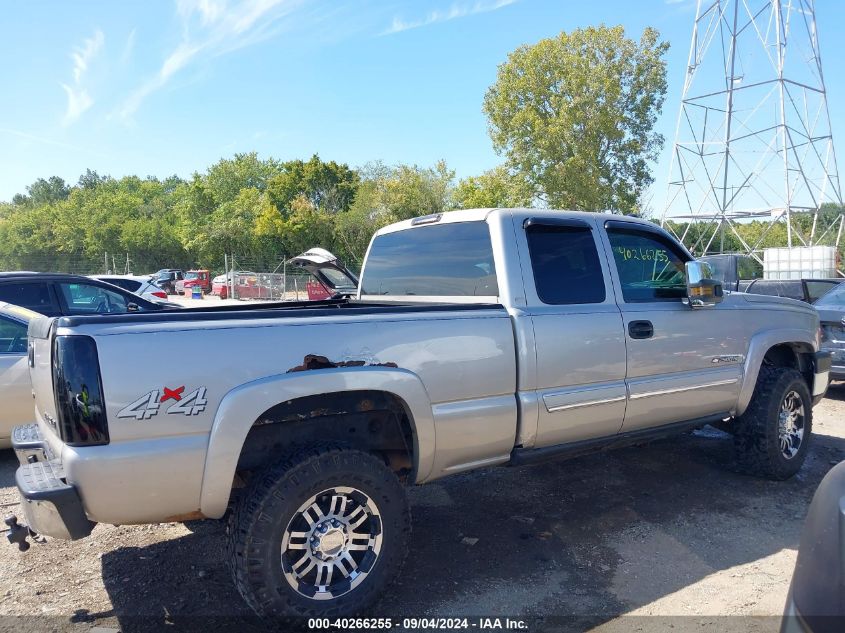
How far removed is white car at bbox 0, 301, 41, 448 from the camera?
5.29 metres

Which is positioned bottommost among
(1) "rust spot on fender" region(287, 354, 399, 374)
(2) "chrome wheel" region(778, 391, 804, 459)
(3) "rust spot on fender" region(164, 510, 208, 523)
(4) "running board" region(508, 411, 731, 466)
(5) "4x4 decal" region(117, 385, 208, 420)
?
(2) "chrome wheel" region(778, 391, 804, 459)

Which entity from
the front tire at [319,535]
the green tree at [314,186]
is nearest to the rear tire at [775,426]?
the front tire at [319,535]

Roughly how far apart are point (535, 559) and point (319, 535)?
1465 millimetres

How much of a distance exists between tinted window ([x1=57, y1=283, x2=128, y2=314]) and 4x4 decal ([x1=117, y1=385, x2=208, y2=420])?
5.03 meters

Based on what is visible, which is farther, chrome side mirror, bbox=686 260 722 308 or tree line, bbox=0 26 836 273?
tree line, bbox=0 26 836 273

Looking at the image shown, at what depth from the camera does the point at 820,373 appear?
17.8 ft

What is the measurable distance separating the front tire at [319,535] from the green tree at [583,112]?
869 inches

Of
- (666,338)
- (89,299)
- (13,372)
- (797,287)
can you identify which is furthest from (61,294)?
(797,287)

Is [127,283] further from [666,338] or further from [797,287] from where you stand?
[797,287]

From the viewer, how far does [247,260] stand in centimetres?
4841

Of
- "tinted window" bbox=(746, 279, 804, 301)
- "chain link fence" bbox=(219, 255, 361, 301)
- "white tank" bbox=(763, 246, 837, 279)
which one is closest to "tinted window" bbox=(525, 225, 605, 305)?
"tinted window" bbox=(746, 279, 804, 301)

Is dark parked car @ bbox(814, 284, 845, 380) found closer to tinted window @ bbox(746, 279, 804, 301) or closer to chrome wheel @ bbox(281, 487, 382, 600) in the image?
tinted window @ bbox(746, 279, 804, 301)

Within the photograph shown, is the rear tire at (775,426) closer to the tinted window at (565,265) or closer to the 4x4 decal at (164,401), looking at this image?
the tinted window at (565,265)

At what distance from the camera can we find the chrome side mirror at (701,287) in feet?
13.9
